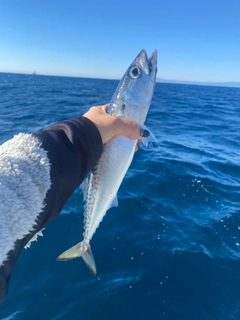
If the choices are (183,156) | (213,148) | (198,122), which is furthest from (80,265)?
(198,122)

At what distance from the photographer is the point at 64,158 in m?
1.73

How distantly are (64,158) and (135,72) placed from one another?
169cm

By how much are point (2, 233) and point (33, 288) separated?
3.45m

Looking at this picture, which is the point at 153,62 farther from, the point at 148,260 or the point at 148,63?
the point at 148,260

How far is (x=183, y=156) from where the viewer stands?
10.0m

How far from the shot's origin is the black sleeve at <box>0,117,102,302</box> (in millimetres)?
1549

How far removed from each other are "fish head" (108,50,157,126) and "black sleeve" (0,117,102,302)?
0.84 meters

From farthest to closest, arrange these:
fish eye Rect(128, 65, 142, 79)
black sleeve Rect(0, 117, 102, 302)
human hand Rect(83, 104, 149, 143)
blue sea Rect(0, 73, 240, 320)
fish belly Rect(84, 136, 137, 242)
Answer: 1. blue sea Rect(0, 73, 240, 320)
2. fish eye Rect(128, 65, 142, 79)
3. fish belly Rect(84, 136, 137, 242)
4. human hand Rect(83, 104, 149, 143)
5. black sleeve Rect(0, 117, 102, 302)

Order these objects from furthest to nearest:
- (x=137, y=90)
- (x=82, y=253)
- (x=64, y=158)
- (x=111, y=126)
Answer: (x=82, y=253)
(x=137, y=90)
(x=111, y=126)
(x=64, y=158)

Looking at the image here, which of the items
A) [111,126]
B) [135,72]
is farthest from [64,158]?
[135,72]

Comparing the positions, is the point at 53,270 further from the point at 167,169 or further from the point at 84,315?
the point at 167,169

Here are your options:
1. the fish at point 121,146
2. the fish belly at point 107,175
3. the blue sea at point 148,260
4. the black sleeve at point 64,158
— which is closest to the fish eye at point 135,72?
the fish at point 121,146

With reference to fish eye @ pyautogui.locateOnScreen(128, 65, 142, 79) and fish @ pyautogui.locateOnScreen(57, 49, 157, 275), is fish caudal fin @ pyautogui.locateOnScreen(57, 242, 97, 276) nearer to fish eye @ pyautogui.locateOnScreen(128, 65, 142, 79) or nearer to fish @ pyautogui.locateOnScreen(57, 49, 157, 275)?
fish @ pyautogui.locateOnScreen(57, 49, 157, 275)

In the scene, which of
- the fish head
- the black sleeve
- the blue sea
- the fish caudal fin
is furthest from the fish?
the blue sea
